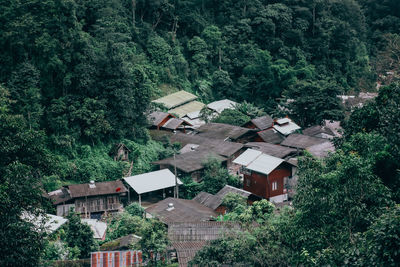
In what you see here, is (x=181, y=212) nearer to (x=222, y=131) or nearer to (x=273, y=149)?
(x=273, y=149)

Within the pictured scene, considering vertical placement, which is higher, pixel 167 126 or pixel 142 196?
pixel 167 126

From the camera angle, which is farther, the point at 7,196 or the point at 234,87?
the point at 234,87

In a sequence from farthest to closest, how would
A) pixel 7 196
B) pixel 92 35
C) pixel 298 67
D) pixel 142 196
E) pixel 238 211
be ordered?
pixel 298 67 → pixel 92 35 → pixel 142 196 → pixel 238 211 → pixel 7 196

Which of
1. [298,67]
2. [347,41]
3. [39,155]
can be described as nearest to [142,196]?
[39,155]

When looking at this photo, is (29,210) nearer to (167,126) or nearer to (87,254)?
(87,254)

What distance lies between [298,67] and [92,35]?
19.6 metres

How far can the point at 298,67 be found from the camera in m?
44.3

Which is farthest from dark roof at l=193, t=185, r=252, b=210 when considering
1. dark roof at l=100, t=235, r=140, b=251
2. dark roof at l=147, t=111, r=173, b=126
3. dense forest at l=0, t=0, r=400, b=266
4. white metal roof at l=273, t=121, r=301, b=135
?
dark roof at l=147, t=111, r=173, b=126

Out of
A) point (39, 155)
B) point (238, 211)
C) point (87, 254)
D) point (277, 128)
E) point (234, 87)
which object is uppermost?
point (234, 87)

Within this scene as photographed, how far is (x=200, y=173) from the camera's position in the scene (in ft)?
95.2

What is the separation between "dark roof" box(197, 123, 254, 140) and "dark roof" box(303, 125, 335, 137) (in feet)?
13.3

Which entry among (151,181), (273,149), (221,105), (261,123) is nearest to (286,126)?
(261,123)

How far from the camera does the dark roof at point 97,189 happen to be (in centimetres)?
2494

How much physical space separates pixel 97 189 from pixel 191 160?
21.3ft
